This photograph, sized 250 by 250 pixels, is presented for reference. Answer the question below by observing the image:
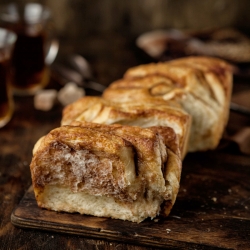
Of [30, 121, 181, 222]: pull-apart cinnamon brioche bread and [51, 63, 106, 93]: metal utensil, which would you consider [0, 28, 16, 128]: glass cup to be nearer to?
[51, 63, 106, 93]: metal utensil

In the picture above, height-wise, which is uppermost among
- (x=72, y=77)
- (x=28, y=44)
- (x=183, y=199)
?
(x=28, y=44)

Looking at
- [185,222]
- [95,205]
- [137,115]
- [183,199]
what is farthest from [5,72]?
[185,222]

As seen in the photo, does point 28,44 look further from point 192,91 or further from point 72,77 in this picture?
point 192,91

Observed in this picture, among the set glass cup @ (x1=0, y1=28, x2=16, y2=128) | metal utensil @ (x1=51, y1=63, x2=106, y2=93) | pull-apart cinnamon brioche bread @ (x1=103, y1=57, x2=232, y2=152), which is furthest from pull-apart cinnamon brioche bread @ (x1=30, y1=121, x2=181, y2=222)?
metal utensil @ (x1=51, y1=63, x2=106, y2=93)

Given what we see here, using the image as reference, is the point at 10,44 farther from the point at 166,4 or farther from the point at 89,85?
the point at 166,4

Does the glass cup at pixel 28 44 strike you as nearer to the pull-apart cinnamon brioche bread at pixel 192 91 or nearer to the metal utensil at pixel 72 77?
the metal utensil at pixel 72 77

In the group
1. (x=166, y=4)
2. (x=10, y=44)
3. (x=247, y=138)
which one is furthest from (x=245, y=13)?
(x=10, y=44)

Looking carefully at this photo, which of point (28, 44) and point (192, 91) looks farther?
point (28, 44)
